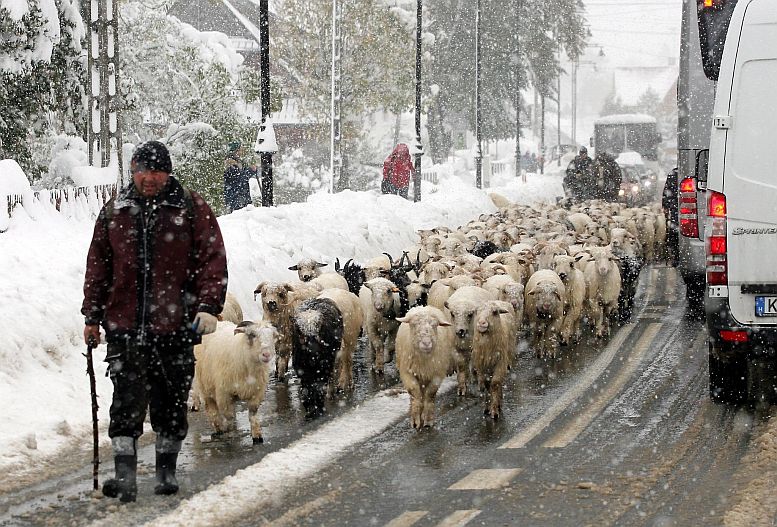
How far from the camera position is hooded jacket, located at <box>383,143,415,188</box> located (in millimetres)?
30625

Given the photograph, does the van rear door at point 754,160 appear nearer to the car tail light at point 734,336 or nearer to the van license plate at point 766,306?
the van license plate at point 766,306

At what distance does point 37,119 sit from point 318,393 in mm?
12151

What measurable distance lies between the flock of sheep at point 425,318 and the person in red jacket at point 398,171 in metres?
12.4

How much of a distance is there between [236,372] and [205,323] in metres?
2.06

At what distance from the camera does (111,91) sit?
19.0 metres

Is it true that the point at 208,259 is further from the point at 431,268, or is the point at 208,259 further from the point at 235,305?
the point at 431,268

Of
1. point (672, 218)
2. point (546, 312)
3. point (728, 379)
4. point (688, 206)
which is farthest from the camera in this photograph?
point (672, 218)

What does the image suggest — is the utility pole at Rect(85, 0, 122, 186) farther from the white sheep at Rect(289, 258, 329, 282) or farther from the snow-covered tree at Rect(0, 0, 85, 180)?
the white sheep at Rect(289, 258, 329, 282)

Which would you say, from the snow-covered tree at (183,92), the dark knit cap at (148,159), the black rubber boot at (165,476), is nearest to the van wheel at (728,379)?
the black rubber boot at (165,476)

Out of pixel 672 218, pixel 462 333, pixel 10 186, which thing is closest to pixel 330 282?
pixel 462 333

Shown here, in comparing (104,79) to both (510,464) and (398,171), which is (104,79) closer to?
(398,171)

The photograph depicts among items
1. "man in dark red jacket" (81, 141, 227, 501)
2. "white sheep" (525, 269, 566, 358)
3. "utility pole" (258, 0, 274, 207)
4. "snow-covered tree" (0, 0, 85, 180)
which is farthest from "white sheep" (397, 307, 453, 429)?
"snow-covered tree" (0, 0, 85, 180)

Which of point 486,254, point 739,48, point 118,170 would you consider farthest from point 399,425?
point 118,170

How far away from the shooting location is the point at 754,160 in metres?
7.94
